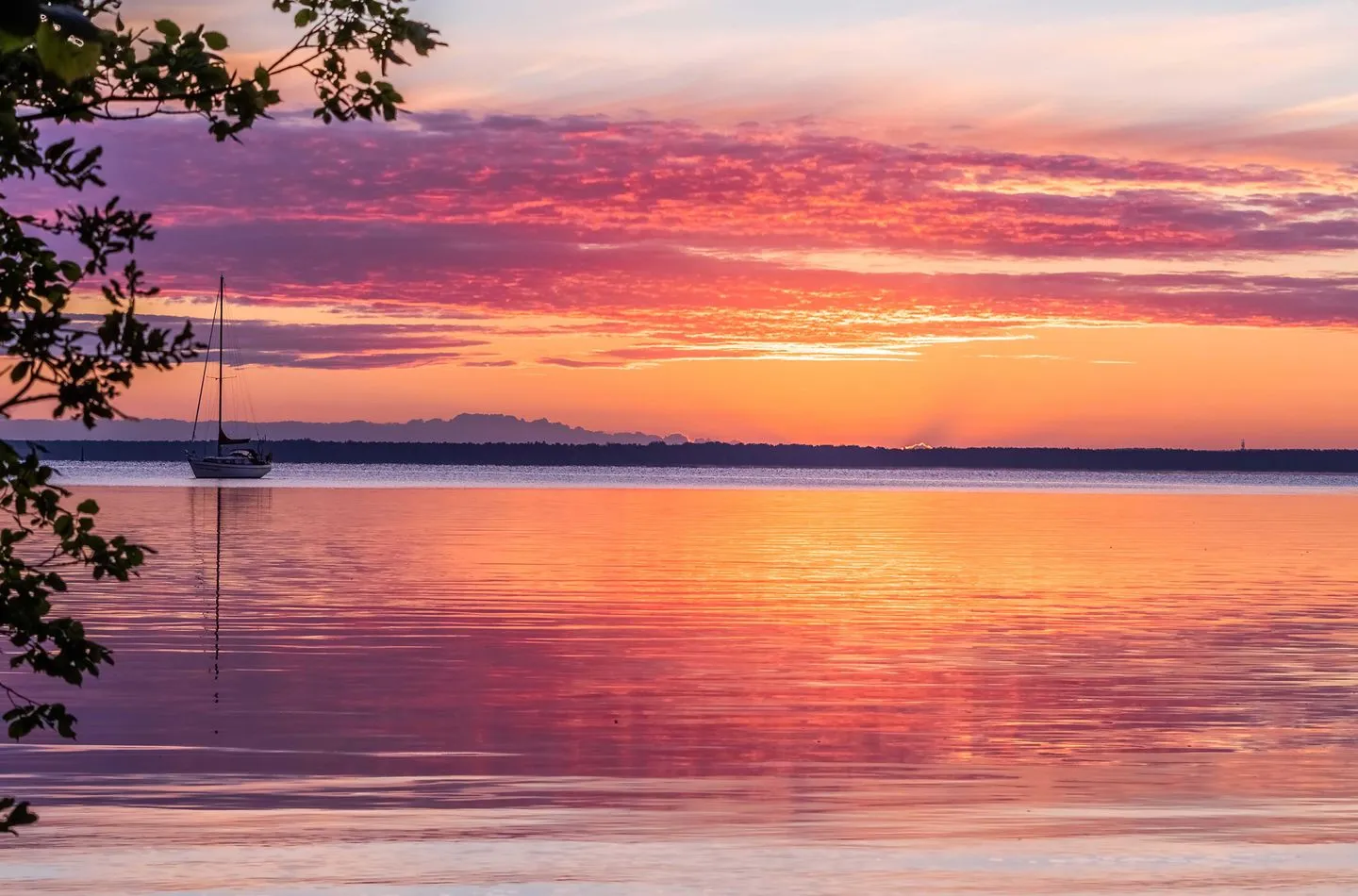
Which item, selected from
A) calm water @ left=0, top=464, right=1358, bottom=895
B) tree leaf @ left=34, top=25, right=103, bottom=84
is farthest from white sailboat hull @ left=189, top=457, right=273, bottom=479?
tree leaf @ left=34, top=25, right=103, bottom=84

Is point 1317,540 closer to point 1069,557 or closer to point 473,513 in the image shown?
point 1069,557

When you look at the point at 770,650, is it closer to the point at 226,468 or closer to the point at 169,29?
the point at 169,29

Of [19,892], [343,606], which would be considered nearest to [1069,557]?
[343,606]

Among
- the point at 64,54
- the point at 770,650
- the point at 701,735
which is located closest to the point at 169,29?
the point at 64,54

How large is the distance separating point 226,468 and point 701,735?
14581cm

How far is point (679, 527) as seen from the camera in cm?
7119

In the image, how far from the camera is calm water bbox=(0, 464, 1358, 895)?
1374 centimetres

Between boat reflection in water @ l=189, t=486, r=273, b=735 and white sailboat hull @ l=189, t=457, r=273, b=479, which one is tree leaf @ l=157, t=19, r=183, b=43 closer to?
boat reflection in water @ l=189, t=486, r=273, b=735

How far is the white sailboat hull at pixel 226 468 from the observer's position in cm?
15850

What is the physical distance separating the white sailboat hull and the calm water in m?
117

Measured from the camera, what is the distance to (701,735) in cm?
2000

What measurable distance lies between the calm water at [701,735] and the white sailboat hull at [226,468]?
11722 centimetres

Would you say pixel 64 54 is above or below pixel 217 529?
above

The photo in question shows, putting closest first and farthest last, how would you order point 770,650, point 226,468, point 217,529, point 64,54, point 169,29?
1. point 64,54
2. point 169,29
3. point 770,650
4. point 217,529
5. point 226,468
